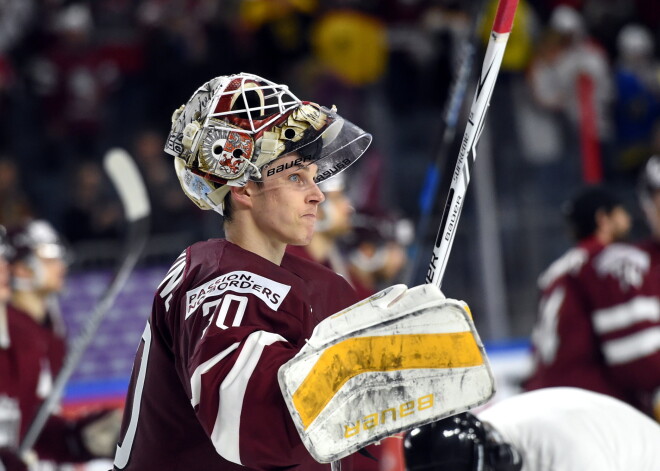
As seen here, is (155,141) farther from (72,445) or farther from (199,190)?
(199,190)

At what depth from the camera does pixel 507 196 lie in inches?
256

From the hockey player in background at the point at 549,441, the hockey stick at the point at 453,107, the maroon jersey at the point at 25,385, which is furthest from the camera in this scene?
the maroon jersey at the point at 25,385

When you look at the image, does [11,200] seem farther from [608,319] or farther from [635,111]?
[608,319]

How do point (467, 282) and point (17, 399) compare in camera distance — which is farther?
point (467, 282)

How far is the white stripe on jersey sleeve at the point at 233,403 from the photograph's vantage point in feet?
Answer: 5.70

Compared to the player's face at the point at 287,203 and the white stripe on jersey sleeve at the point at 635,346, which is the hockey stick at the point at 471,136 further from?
the white stripe on jersey sleeve at the point at 635,346

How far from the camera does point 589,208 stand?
4535mm

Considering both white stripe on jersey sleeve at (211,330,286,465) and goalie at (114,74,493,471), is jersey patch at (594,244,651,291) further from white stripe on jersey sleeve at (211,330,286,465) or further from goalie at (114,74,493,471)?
white stripe on jersey sleeve at (211,330,286,465)

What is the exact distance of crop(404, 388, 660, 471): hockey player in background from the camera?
87.6 inches

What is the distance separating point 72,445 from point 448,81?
179 inches

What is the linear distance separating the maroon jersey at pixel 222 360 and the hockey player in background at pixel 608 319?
2.08 m

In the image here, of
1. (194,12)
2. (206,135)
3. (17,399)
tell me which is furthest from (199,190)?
(194,12)

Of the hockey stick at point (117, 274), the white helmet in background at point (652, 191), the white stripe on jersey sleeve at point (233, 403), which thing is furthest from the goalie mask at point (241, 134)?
the white helmet in background at point (652, 191)

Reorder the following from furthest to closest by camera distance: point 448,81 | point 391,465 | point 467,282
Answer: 1. point 448,81
2. point 467,282
3. point 391,465
